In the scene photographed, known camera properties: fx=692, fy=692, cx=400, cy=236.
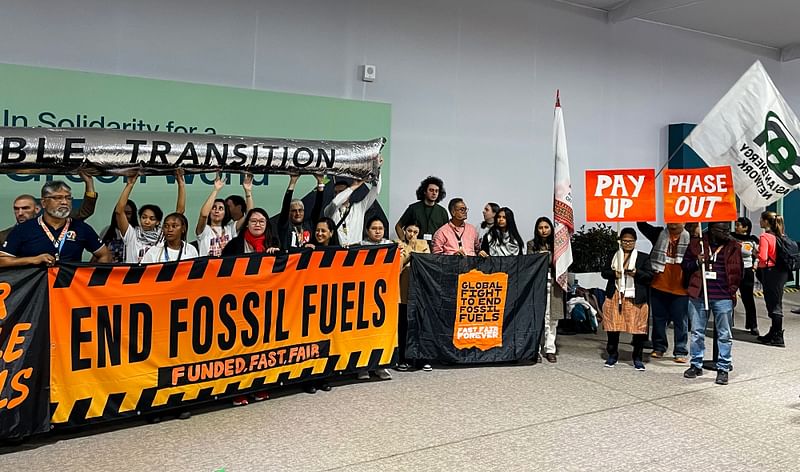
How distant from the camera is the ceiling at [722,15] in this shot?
1102cm

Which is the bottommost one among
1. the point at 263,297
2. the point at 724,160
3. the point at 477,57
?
the point at 263,297

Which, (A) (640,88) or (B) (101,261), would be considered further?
(A) (640,88)

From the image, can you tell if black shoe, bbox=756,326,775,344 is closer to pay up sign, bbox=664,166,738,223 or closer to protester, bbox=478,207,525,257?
pay up sign, bbox=664,166,738,223

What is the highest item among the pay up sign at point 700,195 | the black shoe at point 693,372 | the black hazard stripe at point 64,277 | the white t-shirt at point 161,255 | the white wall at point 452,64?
the white wall at point 452,64

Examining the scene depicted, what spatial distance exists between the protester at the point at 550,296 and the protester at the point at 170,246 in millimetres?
3654

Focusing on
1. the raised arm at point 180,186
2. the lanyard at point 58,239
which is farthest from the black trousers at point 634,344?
the lanyard at point 58,239

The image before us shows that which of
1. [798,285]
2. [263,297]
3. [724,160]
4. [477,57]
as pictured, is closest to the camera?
[263,297]

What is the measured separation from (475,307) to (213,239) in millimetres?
2542

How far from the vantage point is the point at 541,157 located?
1096 centimetres

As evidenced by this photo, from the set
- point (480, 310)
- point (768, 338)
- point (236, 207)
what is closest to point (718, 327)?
point (480, 310)

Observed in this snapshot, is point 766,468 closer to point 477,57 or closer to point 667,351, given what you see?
point 667,351

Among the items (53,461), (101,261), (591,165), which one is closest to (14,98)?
(101,261)

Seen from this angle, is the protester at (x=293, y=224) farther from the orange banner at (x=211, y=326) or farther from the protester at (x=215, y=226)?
the orange banner at (x=211, y=326)

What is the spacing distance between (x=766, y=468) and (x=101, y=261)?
4.71 metres
